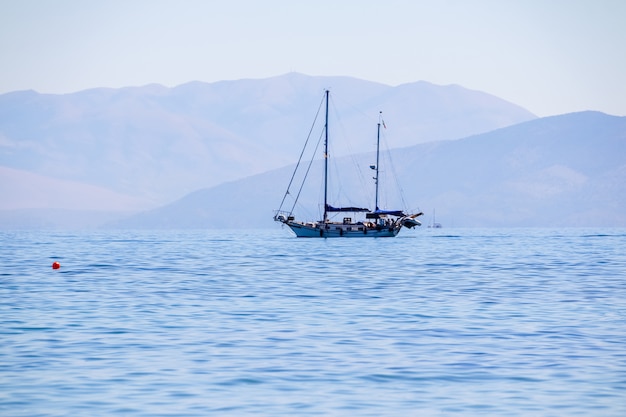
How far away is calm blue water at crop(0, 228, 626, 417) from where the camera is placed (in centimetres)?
2495

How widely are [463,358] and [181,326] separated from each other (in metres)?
11.7

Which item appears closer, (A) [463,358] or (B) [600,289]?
(A) [463,358]

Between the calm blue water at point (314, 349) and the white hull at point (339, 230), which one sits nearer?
the calm blue water at point (314, 349)

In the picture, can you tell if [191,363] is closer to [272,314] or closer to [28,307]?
[272,314]

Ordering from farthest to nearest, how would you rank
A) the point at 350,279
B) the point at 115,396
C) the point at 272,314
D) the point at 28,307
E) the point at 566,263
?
the point at 566,263, the point at 350,279, the point at 28,307, the point at 272,314, the point at 115,396

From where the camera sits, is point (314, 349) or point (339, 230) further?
point (339, 230)

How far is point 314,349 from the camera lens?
32312 millimetres

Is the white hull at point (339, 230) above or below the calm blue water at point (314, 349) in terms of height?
above

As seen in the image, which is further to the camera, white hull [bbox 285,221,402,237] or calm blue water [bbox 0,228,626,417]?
white hull [bbox 285,221,402,237]

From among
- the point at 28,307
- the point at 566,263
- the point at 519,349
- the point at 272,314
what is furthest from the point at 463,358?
the point at 566,263

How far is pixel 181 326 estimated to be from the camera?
127ft

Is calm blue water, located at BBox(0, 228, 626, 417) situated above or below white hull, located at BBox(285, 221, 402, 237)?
below

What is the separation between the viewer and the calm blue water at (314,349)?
25.0 meters

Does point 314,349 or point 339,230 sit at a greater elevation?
point 339,230
